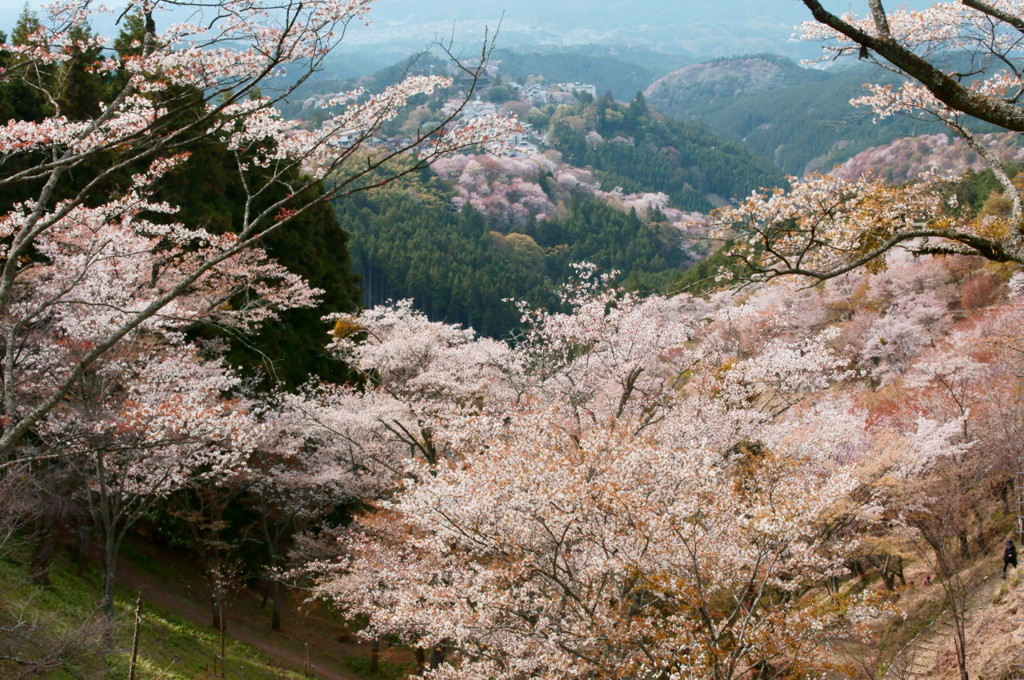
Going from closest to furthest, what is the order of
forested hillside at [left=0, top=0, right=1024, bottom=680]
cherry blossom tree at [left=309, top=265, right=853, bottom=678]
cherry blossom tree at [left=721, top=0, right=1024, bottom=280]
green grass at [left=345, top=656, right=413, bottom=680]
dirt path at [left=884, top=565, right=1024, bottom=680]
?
cherry blossom tree at [left=721, top=0, right=1024, bottom=280]
forested hillside at [left=0, top=0, right=1024, bottom=680]
cherry blossom tree at [left=309, top=265, right=853, bottom=678]
dirt path at [left=884, top=565, right=1024, bottom=680]
green grass at [left=345, top=656, right=413, bottom=680]

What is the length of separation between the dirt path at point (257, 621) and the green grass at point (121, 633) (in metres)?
0.69

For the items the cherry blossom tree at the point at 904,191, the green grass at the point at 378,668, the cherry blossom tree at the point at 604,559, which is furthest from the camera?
the green grass at the point at 378,668

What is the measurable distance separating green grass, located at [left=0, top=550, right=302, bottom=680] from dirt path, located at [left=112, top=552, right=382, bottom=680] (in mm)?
692

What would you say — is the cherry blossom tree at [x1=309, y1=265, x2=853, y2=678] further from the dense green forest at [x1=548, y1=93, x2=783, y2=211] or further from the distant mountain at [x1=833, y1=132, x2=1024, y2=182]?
the dense green forest at [x1=548, y1=93, x2=783, y2=211]

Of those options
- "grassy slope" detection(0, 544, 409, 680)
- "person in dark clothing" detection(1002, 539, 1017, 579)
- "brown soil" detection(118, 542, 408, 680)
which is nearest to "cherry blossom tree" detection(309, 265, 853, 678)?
"grassy slope" detection(0, 544, 409, 680)

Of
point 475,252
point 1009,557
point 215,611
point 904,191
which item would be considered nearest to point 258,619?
point 215,611

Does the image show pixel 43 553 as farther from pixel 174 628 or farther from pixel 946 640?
pixel 946 640

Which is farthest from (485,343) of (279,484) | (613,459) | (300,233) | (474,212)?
(474,212)

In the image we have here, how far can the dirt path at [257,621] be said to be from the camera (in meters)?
15.1

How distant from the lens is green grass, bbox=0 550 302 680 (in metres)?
9.05

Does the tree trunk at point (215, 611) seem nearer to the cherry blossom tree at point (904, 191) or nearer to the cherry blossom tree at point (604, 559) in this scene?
the cherry blossom tree at point (604, 559)

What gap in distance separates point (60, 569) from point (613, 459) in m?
11.3

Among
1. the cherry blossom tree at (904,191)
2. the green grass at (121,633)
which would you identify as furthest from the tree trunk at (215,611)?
the cherry blossom tree at (904,191)

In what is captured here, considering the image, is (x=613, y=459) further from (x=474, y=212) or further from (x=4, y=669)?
(x=474, y=212)
